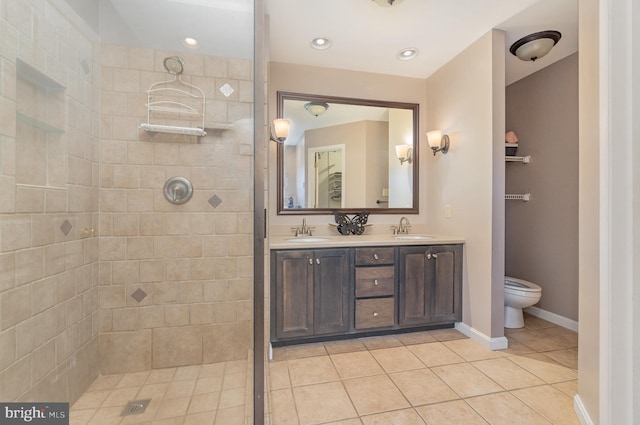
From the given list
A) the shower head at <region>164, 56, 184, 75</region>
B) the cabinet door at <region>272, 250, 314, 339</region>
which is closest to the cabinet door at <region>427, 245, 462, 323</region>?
the cabinet door at <region>272, 250, 314, 339</region>

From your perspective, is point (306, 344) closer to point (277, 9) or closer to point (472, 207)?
point (472, 207)

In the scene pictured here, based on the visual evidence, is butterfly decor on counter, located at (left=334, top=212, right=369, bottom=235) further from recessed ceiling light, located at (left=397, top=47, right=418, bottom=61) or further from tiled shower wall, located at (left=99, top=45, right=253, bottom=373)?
recessed ceiling light, located at (left=397, top=47, right=418, bottom=61)

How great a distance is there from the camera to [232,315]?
1854 millimetres

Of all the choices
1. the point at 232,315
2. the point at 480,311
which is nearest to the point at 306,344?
the point at 232,315

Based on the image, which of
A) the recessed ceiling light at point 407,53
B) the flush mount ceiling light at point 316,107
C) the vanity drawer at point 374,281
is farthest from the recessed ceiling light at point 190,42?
the vanity drawer at point 374,281

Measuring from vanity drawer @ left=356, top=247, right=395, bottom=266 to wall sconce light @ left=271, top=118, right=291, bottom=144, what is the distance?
1208 mm

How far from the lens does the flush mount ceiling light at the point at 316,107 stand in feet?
8.87

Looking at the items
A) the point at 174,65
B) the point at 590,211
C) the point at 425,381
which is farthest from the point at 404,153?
the point at 174,65

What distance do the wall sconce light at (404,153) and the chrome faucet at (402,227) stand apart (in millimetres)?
615

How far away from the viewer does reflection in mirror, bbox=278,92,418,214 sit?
2.67 meters

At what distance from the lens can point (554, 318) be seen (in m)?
2.63

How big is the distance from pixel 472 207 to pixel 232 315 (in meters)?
2.09

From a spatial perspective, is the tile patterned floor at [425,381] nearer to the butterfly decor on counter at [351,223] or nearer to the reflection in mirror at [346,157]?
the butterfly decor on counter at [351,223]

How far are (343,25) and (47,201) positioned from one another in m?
2.22
